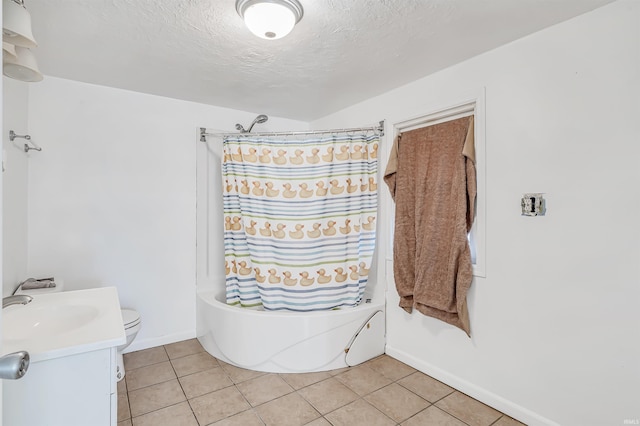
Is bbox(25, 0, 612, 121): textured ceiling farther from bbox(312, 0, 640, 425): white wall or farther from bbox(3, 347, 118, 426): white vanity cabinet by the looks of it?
bbox(3, 347, 118, 426): white vanity cabinet

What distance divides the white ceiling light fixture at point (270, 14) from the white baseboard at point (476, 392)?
7.77ft

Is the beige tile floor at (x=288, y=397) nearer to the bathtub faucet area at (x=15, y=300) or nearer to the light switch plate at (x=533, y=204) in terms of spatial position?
the bathtub faucet area at (x=15, y=300)

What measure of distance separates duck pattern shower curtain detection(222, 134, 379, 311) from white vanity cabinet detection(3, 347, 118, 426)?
148 centimetres

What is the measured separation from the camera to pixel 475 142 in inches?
81.5

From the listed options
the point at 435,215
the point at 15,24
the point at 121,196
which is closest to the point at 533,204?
the point at 435,215

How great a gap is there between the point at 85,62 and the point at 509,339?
3240 millimetres

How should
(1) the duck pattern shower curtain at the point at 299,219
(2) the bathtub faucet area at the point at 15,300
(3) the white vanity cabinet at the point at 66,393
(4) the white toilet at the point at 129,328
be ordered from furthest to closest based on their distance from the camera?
(1) the duck pattern shower curtain at the point at 299,219 → (4) the white toilet at the point at 129,328 → (2) the bathtub faucet area at the point at 15,300 → (3) the white vanity cabinet at the point at 66,393

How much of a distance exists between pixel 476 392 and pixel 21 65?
2940 millimetres

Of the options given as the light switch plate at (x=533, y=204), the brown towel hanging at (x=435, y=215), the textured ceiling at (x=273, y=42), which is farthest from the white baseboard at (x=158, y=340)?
the light switch plate at (x=533, y=204)

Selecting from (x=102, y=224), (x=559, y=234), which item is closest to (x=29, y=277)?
(x=102, y=224)

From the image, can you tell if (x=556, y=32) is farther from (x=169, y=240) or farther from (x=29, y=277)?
(x=29, y=277)

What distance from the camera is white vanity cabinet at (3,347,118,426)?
39.9 inches

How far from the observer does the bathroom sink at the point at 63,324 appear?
106cm

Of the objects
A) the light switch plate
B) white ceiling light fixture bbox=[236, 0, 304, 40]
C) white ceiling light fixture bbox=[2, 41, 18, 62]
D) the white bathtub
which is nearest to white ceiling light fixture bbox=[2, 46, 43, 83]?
white ceiling light fixture bbox=[2, 41, 18, 62]
